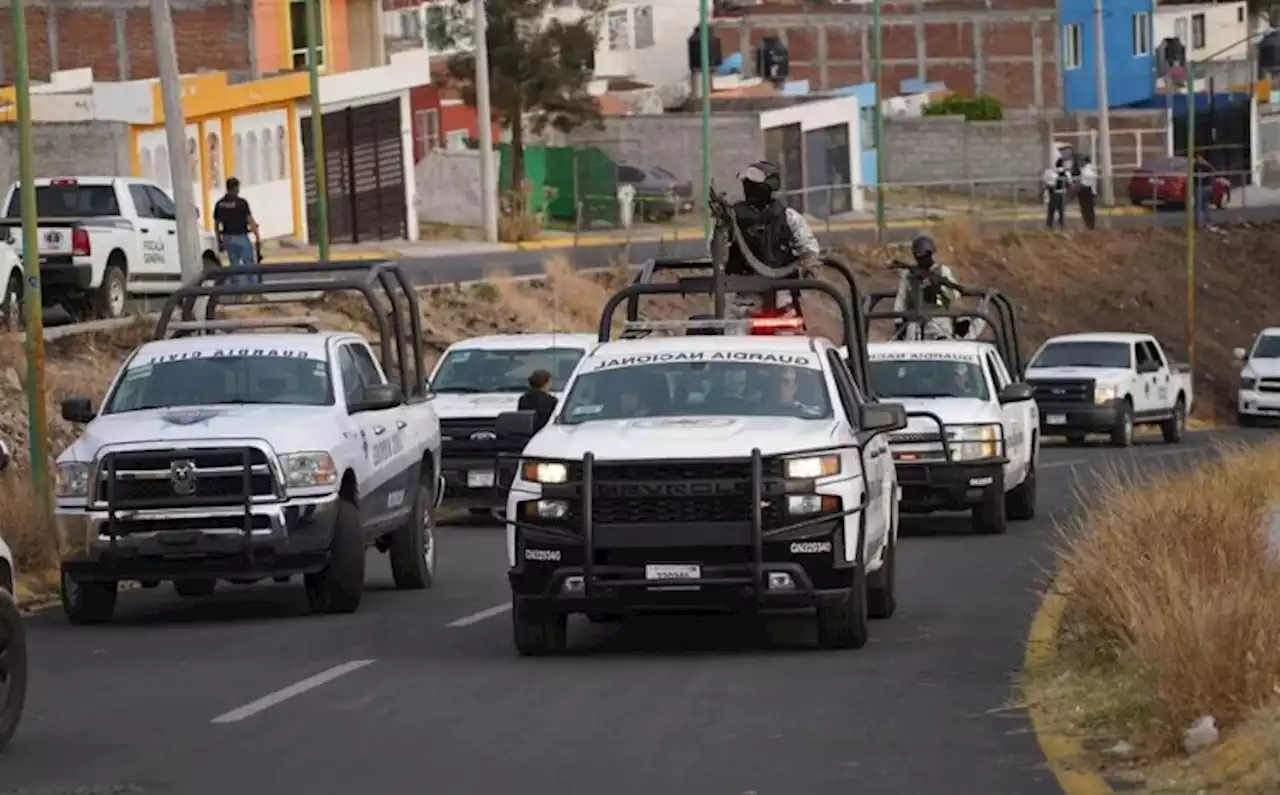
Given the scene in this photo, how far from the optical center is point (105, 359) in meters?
33.2

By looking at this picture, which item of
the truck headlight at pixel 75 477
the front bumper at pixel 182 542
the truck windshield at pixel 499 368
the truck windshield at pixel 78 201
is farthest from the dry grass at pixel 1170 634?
the truck windshield at pixel 78 201

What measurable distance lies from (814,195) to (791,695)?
70795 millimetres

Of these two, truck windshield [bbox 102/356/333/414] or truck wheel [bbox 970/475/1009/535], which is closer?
truck windshield [bbox 102/356/333/414]

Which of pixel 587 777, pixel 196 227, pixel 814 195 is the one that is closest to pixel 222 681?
pixel 587 777

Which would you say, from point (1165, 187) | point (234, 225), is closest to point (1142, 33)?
point (1165, 187)

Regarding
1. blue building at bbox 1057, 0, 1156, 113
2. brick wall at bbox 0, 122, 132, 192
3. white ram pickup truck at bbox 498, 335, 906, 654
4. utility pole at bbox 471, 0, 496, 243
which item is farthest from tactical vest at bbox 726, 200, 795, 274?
blue building at bbox 1057, 0, 1156, 113

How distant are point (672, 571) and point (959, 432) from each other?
36.9 feet

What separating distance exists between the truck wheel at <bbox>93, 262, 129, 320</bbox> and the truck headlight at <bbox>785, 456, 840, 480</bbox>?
22322mm

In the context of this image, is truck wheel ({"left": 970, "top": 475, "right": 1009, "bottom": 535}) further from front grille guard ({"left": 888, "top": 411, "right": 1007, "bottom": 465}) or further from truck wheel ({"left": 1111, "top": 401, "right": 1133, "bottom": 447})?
truck wheel ({"left": 1111, "top": 401, "right": 1133, "bottom": 447})

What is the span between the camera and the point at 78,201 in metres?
37.8

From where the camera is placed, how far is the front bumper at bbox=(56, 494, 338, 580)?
1812 cm

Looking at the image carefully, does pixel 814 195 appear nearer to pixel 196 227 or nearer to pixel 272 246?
pixel 272 246

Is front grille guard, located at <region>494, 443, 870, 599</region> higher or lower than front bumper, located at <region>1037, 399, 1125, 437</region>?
higher

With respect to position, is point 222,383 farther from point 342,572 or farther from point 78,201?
point 78,201
